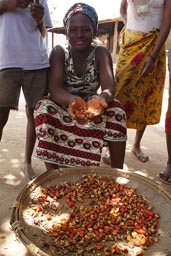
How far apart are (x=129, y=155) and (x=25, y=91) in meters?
1.58

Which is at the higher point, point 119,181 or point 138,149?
point 119,181

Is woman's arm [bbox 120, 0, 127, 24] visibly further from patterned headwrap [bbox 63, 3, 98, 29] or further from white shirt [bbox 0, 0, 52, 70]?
white shirt [bbox 0, 0, 52, 70]

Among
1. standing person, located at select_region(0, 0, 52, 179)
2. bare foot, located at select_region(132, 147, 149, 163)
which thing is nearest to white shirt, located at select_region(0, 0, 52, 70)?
standing person, located at select_region(0, 0, 52, 179)

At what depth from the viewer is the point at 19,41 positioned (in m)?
2.35

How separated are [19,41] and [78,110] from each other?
0.73m

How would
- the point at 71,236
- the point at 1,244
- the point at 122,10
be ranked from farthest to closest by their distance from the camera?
the point at 122,10 → the point at 1,244 → the point at 71,236

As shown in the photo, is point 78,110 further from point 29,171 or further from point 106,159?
point 106,159

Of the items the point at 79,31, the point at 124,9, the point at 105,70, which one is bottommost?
the point at 105,70

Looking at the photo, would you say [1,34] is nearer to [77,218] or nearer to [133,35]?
[133,35]

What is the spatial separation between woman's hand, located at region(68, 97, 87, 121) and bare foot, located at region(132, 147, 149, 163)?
4.80 feet

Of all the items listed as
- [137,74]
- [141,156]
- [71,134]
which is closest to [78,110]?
[71,134]

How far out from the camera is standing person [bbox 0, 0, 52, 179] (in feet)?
7.52

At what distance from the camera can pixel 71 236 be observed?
163 centimetres

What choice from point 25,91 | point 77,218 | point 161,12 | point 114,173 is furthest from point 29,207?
point 161,12
